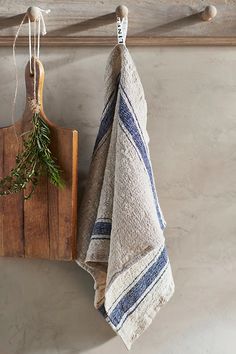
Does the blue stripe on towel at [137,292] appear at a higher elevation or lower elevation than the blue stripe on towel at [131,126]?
lower

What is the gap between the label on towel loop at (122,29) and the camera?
818mm

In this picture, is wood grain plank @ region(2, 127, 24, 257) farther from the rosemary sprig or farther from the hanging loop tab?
the hanging loop tab

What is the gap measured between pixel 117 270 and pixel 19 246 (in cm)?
22

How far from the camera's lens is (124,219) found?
0.74 meters

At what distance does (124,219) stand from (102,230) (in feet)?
0.21

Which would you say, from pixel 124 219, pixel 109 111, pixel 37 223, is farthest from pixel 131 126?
pixel 37 223

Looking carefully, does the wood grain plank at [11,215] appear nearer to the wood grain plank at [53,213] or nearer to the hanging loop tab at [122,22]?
the wood grain plank at [53,213]

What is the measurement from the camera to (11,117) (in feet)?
3.01

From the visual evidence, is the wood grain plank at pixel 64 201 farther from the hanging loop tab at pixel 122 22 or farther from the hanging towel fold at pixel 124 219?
the hanging loop tab at pixel 122 22

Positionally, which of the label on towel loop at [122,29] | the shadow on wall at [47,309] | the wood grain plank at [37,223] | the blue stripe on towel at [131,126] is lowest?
the shadow on wall at [47,309]

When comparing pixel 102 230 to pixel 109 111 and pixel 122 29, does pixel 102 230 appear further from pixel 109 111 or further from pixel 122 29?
pixel 122 29

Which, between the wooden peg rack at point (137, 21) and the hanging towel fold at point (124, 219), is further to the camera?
the wooden peg rack at point (137, 21)

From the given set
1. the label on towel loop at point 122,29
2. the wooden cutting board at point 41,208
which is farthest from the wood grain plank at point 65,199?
the label on towel loop at point 122,29

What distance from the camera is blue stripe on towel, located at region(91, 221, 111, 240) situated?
0.78 meters
